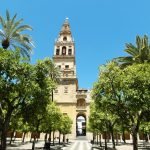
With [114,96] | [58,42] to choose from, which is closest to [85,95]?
[58,42]

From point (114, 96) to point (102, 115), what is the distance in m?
12.2

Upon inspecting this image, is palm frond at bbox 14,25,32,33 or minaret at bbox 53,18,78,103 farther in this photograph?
minaret at bbox 53,18,78,103

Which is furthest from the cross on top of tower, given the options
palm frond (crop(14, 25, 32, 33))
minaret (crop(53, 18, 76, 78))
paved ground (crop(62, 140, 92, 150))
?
palm frond (crop(14, 25, 32, 33))

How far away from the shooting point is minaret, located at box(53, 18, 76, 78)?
3391 inches

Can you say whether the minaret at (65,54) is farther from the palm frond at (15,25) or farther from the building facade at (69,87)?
the palm frond at (15,25)

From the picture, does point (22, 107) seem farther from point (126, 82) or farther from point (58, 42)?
point (58, 42)

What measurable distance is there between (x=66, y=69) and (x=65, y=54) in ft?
17.4

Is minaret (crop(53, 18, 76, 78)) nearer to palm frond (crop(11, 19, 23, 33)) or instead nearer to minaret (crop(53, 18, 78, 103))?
minaret (crop(53, 18, 78, 103))

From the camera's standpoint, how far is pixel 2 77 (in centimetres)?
2058

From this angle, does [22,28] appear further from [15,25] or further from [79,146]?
[79,146]

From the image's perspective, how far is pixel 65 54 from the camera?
87.9m

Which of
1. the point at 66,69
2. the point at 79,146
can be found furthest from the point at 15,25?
the point at 66,69

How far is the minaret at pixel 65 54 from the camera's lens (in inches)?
3391

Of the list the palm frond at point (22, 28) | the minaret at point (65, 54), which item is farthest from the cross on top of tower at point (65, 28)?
the palm frond at point (22, 28)
